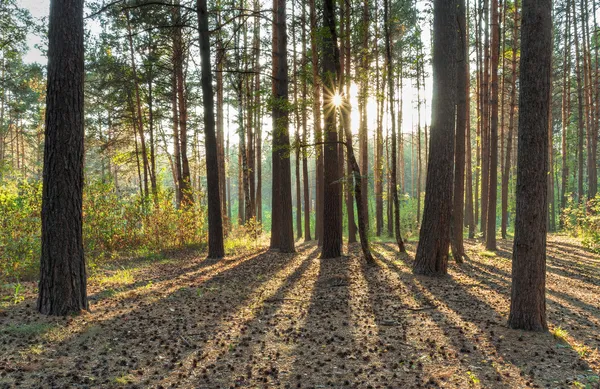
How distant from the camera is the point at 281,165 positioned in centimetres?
1264

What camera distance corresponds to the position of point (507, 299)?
6.74 metres

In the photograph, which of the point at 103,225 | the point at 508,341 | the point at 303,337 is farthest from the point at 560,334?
the point at 103,225

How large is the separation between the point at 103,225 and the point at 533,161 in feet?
38.2

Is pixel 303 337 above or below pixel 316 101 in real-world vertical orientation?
below

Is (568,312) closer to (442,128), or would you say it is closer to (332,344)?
(442,128)

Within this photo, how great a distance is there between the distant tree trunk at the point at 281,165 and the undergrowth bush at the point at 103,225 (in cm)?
378

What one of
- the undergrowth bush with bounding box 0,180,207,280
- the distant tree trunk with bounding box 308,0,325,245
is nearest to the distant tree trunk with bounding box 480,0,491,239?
the distant tree trunk with bounding box 308,0,325,245

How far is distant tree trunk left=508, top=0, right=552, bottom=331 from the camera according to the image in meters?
4.74

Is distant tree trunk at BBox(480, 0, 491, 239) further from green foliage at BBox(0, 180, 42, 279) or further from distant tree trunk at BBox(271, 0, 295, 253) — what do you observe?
green foliage at BBox(0, 180, 42, 279)

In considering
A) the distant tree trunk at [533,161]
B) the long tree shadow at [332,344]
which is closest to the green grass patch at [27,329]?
the long tree shadow at [332,344]

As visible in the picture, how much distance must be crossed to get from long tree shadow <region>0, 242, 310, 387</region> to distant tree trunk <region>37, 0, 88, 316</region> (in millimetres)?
470

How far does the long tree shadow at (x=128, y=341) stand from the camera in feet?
11.9

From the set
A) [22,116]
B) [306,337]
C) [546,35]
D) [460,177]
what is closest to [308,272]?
[306,337]

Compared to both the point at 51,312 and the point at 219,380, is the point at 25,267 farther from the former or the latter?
the point at 219,380
